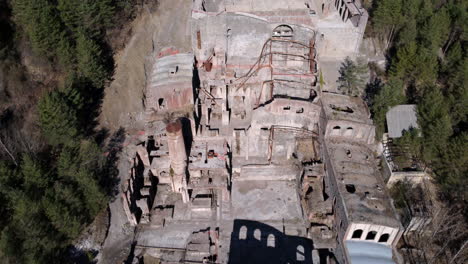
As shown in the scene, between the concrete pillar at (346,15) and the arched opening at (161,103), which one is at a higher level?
the concrete pillar at (346,15)

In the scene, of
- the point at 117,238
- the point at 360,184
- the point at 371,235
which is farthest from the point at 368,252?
the point at 117,238

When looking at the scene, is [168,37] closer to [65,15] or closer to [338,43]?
[65,15]

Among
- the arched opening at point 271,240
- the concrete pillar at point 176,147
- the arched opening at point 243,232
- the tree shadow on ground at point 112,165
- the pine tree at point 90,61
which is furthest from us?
the pine tree at point 90,61

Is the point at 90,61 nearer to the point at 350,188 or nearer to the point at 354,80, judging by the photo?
the point at 354,80

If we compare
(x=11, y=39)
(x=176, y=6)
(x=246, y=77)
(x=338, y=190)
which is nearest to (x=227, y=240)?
(x=338, y=190)

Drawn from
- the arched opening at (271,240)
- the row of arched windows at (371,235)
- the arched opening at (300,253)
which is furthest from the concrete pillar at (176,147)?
the row of arched windows at (371,235)

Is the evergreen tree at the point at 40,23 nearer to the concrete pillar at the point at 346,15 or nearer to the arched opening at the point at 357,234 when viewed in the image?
the concrete pillar at the point at 346,15
